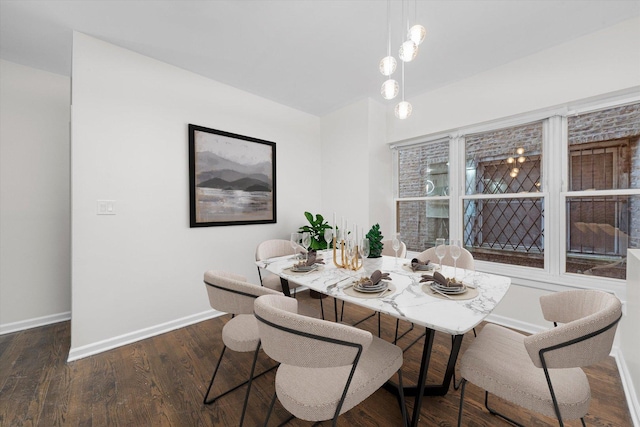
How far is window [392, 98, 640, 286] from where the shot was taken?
2.10 meters

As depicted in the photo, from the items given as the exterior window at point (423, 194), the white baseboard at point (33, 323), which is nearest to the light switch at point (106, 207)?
the white baseboard at point (33, 323)

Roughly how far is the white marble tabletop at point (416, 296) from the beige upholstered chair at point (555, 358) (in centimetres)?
22

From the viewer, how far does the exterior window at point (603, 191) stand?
2.04 metres

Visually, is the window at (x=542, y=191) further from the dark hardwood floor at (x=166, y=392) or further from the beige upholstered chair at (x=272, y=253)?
the beige upholstered chair at (x=272, y=253)

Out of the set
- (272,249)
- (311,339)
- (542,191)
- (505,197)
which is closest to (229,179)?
(272,249)

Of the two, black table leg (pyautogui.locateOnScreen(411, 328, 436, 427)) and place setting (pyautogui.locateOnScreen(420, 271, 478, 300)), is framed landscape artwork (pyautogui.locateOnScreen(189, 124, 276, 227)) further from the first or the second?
black table leg (pyautogui.locateOnScreen(411, 328, 436, 427))

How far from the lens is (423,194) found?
11.0 feet

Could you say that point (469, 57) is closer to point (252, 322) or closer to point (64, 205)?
point (252, 322)

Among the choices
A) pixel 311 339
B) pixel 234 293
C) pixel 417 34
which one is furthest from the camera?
pixel 417 34

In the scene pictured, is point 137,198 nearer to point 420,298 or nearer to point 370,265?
point 370,265

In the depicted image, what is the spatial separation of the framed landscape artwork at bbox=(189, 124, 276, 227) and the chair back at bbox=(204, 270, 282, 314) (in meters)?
1.52

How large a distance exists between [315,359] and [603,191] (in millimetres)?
2778

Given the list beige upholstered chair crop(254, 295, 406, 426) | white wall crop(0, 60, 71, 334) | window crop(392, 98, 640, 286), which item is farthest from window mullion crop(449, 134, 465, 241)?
white wall crop(0, 60, 71, 334)

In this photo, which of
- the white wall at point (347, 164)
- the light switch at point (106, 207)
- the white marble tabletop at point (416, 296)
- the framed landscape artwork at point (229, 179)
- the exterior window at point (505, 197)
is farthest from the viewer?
the white wall at point (347, 164)
